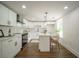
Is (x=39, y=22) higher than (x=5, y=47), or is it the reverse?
(x=39, y=22)

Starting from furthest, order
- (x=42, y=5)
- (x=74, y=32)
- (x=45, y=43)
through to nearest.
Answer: (x=45, y=43)
(x=74, y=32)
(x=42, y=5)

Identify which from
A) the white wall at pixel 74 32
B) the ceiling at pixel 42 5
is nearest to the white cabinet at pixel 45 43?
the white wall at pixel 74 32

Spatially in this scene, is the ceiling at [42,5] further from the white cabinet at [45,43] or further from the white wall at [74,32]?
the white cabinet at [45,43]

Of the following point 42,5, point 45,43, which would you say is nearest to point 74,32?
point 45,43

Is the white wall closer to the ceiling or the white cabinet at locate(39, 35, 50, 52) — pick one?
the ceiling

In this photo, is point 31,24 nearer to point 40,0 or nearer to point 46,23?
point 46,23

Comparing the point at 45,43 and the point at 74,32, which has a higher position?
the point at 74,32

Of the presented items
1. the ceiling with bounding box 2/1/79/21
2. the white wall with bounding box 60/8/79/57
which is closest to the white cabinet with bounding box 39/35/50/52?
the white wall with bounding box 60/8/79/57

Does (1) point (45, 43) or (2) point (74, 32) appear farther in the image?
(1) point (45, 43)

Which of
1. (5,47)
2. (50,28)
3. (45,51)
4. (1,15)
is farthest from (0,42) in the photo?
(50,28)

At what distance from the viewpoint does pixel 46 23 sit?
Result: 1144cm

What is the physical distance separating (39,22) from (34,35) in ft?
5.75

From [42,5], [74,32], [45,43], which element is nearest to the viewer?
[42,5]

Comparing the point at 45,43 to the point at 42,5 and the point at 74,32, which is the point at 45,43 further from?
the point at 42,5
